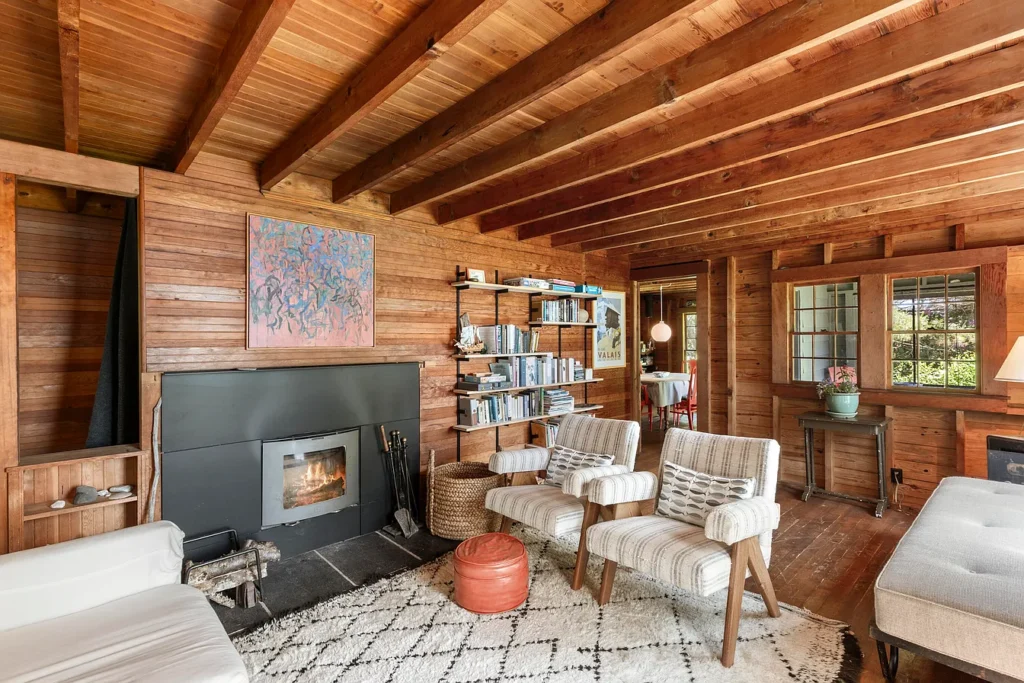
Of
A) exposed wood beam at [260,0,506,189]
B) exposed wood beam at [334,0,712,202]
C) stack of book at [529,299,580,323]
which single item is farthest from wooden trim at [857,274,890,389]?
exposed wood beam at [260,0,506,189]

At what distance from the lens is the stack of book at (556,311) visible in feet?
16.1

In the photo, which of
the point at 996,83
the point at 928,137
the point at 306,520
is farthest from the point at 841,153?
the point at 306,520

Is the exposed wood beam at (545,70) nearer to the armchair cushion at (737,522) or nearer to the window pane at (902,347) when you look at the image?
the armchair cushion at (737,522)

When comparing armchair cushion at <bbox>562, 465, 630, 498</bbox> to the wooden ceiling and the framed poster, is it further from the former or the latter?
the framed poster

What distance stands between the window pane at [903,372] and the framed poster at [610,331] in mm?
2615

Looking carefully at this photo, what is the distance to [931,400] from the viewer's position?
4.21 metres

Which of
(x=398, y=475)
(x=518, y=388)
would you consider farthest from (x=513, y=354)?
(x=398, y=475)

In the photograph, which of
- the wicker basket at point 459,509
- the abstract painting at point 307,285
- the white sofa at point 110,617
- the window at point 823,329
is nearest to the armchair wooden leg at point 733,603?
the wicker basket at point 459,509

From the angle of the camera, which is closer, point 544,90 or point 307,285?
point 544,90

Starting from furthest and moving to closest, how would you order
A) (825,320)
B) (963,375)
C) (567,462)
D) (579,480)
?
(825,320)
(963,375)
(567,462)
(579,480)

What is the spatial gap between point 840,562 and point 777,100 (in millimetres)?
2795

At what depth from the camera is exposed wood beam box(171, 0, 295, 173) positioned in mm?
1574

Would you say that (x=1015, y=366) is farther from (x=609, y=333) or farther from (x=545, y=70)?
(x=609, y=333)

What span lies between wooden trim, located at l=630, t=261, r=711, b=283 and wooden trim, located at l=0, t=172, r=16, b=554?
17.7 feet
